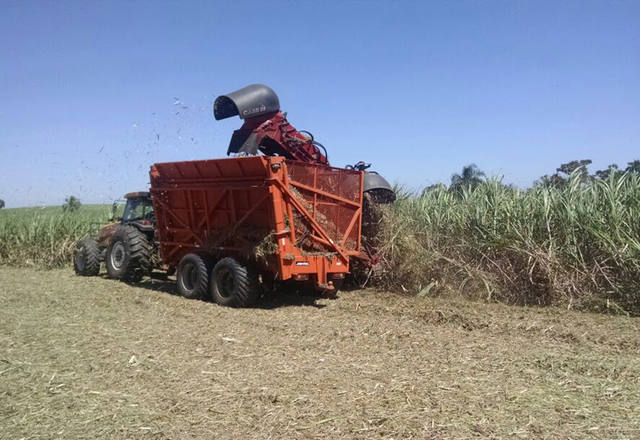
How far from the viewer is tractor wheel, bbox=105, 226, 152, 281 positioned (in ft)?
35.8

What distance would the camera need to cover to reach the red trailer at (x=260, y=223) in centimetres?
782

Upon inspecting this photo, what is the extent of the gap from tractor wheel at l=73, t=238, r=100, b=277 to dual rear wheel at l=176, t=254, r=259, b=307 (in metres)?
4.12

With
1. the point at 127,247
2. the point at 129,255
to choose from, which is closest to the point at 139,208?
the point at 127,247

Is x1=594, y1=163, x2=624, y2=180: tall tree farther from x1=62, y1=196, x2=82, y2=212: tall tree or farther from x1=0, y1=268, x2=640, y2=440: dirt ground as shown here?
x1=62, y1=196, x2=82, y2=212: tall tree

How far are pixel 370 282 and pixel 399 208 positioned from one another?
159 centimetres

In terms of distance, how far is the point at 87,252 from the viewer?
12.6 meters

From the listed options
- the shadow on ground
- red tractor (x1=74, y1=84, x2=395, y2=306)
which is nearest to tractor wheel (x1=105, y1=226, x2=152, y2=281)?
the shadow on ground

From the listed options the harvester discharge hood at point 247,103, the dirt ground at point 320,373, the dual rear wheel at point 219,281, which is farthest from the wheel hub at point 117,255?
the harvester discharge hood at point 247,103

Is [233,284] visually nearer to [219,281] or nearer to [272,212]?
[219,281]

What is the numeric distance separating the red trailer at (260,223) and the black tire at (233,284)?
0.05ft

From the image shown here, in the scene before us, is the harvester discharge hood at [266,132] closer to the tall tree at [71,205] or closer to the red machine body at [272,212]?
the red machine body at [272,212]

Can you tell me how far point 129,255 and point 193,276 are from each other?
7.71ft

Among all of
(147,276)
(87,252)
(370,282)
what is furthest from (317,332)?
(87,252)

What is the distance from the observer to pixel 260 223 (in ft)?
27.1
